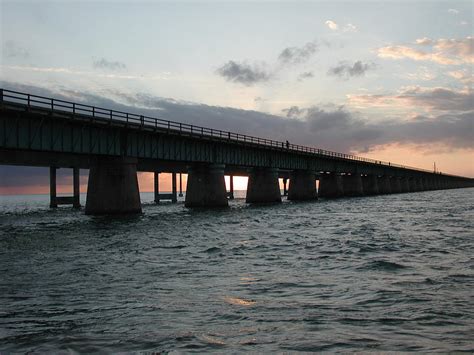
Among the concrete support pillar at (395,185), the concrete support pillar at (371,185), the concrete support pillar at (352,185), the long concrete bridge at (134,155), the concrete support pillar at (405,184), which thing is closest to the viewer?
the long concrete bridge at (134,155)

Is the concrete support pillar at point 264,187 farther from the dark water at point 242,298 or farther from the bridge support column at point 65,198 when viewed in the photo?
the dark water at point 242,298

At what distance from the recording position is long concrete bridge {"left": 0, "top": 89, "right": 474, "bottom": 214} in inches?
1490

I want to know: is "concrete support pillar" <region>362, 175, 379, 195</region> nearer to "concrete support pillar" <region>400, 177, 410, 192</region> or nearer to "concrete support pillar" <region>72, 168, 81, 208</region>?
"concrete support pillar" <region>400, 177, 410, 192</region>

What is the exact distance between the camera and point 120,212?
150 ft

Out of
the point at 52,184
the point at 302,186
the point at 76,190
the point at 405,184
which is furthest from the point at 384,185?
the point at 52,184

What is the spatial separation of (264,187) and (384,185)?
76059 millimetres

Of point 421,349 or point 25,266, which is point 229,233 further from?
point 421,349

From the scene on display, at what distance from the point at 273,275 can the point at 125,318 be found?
18.4 ft

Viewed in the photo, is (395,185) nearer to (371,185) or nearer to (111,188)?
(371,185)

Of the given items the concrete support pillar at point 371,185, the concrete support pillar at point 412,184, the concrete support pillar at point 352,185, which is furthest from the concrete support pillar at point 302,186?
the concrete support pillar at point 412,184

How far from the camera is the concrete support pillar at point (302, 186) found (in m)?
91.8

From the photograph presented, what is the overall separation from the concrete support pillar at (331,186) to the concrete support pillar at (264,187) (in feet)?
93.6

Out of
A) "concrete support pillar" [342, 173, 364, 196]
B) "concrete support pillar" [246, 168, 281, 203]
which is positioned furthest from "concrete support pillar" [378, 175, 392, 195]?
"concrete support pillar" [246, 168, 281, 203]

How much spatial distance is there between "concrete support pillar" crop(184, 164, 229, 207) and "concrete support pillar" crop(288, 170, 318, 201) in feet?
104
